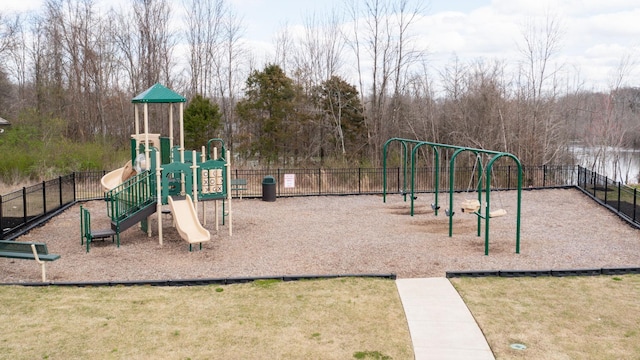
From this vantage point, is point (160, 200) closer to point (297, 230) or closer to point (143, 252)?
point (143, 252)

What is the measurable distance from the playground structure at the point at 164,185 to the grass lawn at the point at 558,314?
646 cm

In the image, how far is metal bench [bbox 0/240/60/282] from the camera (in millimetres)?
9727

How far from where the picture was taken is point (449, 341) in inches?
272

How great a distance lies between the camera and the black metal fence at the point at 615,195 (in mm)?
15133

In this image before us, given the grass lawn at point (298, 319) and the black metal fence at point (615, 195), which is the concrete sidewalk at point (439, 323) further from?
the black metal fence at point (615, 195)

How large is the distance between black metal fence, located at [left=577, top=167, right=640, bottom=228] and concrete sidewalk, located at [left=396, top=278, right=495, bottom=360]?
862 cm

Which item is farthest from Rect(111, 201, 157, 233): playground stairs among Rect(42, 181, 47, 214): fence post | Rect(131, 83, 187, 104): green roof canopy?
Rect(42, 181, 47, 214): fence post

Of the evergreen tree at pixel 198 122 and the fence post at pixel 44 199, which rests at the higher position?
the evergreen tree at pixel 198 122

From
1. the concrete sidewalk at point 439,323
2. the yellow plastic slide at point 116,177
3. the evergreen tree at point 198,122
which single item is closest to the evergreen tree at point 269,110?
the evergreen tree at point 198,122

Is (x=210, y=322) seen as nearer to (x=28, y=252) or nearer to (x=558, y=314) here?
(x=28, y=252)

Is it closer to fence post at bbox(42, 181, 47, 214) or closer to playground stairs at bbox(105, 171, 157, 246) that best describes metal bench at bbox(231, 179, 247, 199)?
playground stairs at bbox(105, 171, 157, 246)

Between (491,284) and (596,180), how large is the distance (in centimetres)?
1247

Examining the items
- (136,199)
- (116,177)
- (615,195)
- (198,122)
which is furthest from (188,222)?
(198,122)

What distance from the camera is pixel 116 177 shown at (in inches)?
642
